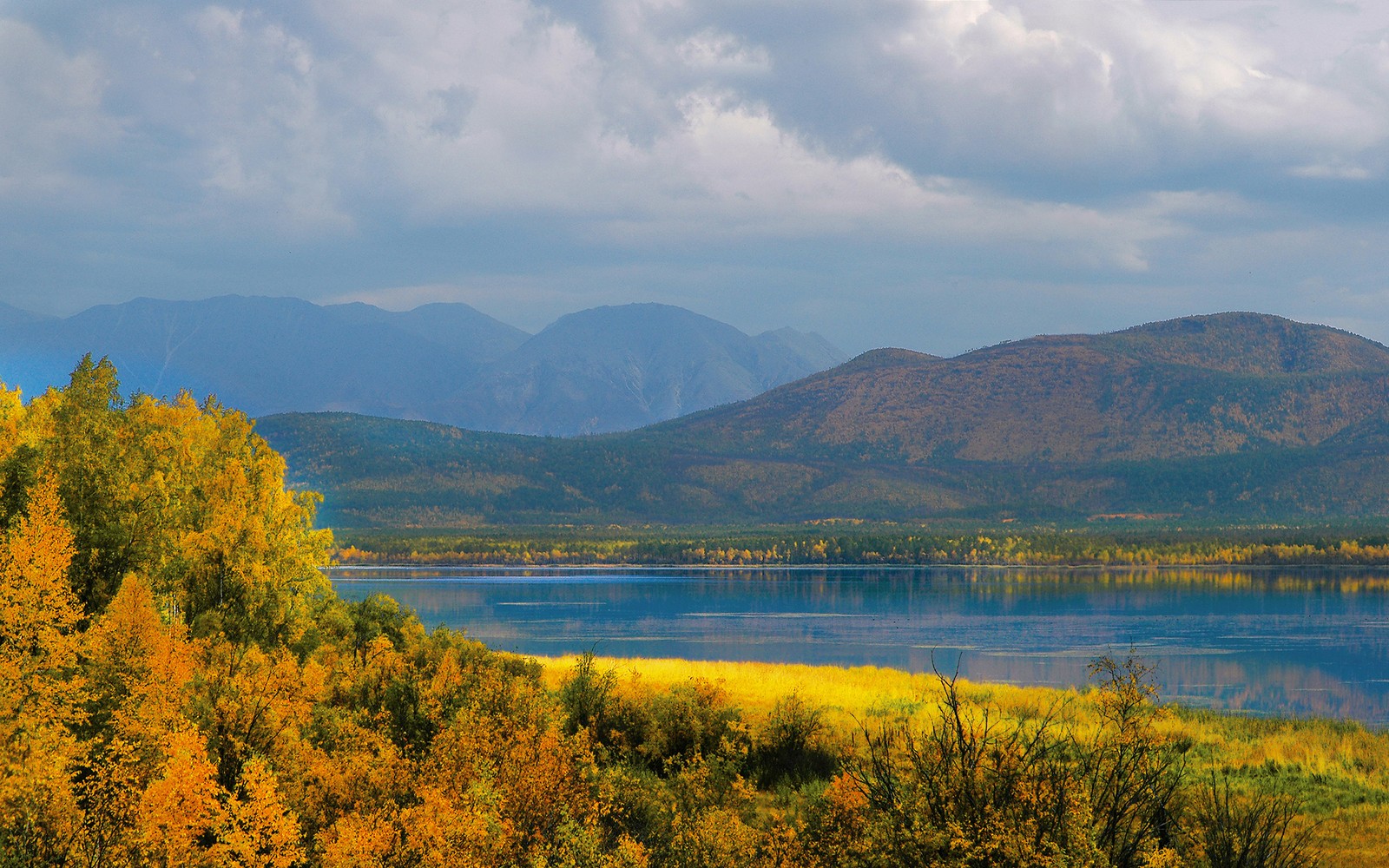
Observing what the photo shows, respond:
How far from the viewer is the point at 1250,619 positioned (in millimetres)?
86125

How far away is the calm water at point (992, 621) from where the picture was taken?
5806cm

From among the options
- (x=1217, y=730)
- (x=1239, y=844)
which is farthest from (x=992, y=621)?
(x=1239, y=844)

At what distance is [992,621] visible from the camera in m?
85.8

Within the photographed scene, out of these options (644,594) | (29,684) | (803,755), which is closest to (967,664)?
(803,755)

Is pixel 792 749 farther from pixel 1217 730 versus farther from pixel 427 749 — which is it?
pixel 1217 730

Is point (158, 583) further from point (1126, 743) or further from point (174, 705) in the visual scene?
point (1126, 743)

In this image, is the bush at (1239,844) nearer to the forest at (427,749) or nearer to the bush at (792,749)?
the forest at (427,749)

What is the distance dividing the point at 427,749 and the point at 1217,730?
2101 cm

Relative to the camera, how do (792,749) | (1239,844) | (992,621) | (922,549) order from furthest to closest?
(922,549), (992,621), (792,749), (1239,844)

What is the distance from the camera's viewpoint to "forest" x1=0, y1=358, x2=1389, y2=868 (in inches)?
550

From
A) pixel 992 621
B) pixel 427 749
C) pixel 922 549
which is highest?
pixel 427 749

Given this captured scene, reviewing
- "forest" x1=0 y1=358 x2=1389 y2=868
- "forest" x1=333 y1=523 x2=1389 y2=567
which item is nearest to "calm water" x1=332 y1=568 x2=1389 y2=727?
"forest" x1=0 y1=358 x2=1389 y2=868

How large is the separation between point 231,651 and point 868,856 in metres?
15.3

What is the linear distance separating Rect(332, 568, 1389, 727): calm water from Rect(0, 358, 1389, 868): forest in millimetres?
11213
